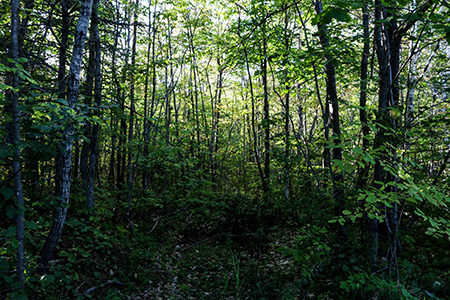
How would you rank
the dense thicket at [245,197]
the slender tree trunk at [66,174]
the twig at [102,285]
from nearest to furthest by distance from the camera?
the dense thicket at [245,197] → the slender tree trunk at [66,174] → the twig at [102,285]

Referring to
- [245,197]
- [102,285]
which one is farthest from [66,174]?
[245,197]

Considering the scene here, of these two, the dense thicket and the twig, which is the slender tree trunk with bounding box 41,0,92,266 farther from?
the twig

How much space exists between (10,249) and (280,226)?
556 centimetres

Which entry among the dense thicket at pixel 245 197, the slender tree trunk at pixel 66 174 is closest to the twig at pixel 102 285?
the dense thicket at pixel 245 197

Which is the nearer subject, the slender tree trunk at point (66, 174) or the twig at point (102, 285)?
the slender tree trunk at point (66, 174)

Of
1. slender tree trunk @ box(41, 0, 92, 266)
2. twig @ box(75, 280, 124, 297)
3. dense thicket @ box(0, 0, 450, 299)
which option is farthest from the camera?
twig @ box(75, 280, 124, 297)

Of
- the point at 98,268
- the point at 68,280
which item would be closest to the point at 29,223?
the point at 68,280

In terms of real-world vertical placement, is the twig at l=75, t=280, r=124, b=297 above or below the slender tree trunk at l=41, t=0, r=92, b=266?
below

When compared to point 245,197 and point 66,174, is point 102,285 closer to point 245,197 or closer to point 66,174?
point 66,174

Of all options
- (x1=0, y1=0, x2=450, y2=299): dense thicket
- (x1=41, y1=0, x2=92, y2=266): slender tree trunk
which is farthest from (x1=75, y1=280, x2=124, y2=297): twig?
(x1=41, y1=0, x2=92, y2=266): slender tree trunk

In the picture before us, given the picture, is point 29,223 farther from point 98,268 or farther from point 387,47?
point 387,47

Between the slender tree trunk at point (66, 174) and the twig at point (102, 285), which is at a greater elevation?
the slender tree trunk at point (66, 174)

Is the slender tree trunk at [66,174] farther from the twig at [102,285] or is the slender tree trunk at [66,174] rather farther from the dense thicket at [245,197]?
the twig at [102,285]

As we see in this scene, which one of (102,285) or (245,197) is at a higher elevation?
(245,197)
